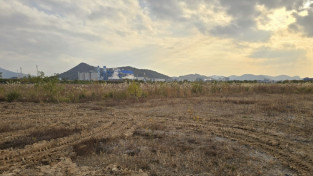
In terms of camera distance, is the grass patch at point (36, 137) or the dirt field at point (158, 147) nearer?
the dirt field at point (158, 147)

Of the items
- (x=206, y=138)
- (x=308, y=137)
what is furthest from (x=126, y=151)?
(x=308, y=137)

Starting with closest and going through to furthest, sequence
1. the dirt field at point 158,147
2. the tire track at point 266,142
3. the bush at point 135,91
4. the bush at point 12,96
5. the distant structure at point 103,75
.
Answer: the dirt field at point 158,147 → the tire track at point 266,142 → the bush at point 12,96 → the bush at point 135,91 → the distant structure at point 103,75

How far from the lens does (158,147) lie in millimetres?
4512

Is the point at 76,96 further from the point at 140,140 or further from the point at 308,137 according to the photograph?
the point at 308,137

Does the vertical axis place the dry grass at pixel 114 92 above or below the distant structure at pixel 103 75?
below

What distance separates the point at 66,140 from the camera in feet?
16.5

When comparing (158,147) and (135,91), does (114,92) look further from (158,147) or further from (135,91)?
(158,147)

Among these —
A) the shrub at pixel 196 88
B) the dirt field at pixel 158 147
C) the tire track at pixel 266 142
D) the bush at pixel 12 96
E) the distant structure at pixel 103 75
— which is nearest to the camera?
the dirt field at pixel 158 147

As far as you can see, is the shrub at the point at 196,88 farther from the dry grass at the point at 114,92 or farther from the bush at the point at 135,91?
the bush at the point at 135,91

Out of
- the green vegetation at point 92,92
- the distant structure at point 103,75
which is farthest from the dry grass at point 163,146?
the distant structure at point 103,75

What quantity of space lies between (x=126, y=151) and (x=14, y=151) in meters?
2.45

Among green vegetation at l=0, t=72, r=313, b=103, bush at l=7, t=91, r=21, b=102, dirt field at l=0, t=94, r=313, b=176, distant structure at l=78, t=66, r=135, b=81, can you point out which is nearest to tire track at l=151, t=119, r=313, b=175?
dirt field at l=0, t=94, r=313, b=176

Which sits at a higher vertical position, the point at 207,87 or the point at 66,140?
the point at 207,87

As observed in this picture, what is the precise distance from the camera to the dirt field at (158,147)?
3473 mm
